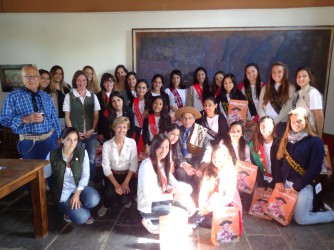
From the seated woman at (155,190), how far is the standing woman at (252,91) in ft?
4.62

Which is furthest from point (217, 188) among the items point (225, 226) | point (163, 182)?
point (163, 182)

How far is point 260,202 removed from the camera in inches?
107

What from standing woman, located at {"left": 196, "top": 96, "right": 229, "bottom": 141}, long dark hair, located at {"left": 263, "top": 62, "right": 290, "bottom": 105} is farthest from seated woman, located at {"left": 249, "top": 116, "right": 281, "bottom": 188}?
long dark hair, located at {"left": 263, "top": 62, "right": 290, "bottom": 105}

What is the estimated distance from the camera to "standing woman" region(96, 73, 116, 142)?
341 cm

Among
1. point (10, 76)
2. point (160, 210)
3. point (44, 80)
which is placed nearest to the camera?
point (160, 210)

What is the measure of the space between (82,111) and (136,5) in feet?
7.01

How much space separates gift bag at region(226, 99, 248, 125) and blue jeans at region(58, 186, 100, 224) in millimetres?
1800

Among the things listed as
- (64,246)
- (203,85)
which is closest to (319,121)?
(203,85)

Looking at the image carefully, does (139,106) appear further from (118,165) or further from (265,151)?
(265,151)

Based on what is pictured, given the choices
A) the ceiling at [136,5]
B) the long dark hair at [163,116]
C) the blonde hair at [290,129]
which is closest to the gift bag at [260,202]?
the blonde hair at [290,129]

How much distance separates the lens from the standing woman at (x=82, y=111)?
10.6 ft

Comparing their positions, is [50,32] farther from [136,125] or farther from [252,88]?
[252,88]

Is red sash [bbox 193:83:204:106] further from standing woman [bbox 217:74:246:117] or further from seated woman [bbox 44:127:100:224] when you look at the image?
seated woman [bbox 44:127:100:224]

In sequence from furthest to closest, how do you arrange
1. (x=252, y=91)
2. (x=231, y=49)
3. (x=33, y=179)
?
(x=231, y=49), (x=252, y=91), (x=33, y=179)
